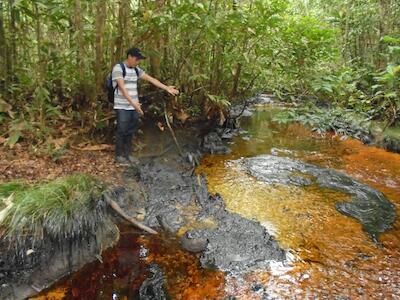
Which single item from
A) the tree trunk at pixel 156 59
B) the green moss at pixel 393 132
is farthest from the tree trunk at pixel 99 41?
the green moss at pixel 393 132

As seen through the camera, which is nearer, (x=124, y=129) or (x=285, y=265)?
(x=285, y=265)

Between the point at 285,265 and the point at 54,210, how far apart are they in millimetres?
2930

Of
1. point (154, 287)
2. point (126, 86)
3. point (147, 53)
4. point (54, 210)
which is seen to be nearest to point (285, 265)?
point (154, 287)

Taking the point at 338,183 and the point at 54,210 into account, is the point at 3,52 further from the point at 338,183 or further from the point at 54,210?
the point at 338,183

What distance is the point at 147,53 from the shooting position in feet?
22.8

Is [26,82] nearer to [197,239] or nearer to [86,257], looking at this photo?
[86,257]

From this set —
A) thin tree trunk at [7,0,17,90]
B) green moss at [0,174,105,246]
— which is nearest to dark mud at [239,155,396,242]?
green moss at [0,174,105,246]

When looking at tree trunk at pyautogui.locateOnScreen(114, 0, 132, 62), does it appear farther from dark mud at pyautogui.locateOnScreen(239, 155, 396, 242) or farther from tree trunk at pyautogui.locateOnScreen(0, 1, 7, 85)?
dark mud at pyautogui.locateOnScreen(239, 155, 396, 242)

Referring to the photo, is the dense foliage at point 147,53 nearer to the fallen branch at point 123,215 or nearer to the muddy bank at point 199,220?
the muddy bank at point 199,220

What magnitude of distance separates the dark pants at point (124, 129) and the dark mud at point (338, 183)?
2.69 metres

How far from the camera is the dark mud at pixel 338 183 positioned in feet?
19.2

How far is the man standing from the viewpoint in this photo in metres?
6.04

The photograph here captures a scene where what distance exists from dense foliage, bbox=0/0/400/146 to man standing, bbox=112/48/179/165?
0.76m

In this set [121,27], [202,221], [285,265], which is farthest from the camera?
[121,27]
